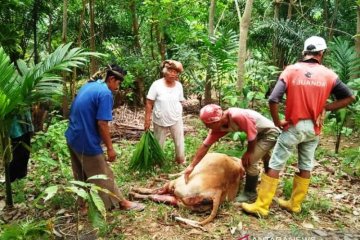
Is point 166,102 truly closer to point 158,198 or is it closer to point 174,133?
point 174,133

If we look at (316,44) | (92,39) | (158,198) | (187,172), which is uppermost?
(92,39)

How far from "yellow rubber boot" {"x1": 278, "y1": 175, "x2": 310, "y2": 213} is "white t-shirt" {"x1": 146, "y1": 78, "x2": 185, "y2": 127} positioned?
81.9 inches

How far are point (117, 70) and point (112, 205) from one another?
1576mm

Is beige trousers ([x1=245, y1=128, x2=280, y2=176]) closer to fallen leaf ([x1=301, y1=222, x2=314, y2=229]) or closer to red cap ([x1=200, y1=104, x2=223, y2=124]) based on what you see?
red cap ([x1=200, y1=104, x2=223, y2=124])

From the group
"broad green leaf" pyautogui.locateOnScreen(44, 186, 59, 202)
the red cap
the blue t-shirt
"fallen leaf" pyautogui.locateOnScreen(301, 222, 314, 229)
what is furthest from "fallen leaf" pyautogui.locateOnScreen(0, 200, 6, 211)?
"fallen leaf" pyautogui.locateOnScreen(301, 222, 314, 229)

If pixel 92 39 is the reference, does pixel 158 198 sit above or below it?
below

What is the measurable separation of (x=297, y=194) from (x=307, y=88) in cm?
125

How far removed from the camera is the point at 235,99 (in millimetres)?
6438

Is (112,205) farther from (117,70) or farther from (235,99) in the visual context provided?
(235,99)

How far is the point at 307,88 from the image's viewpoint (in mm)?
4223

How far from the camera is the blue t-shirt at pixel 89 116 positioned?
13.7 feet

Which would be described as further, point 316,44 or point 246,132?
point 246,132

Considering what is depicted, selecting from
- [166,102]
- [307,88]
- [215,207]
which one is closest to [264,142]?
[307,88]

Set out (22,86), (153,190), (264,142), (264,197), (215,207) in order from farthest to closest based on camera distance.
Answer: (153,190) → (264,142) → (264,197) → (215,207) → (22,86)
